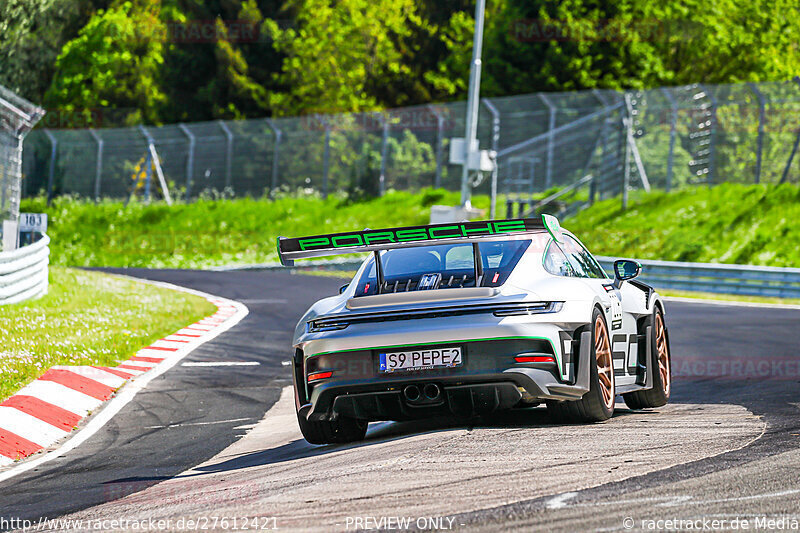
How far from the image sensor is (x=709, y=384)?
1122 centimetres

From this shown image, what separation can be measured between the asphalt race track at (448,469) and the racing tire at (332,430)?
110mm

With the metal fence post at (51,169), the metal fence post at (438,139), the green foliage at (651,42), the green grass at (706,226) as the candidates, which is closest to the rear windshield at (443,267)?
the green grass at (706,226)

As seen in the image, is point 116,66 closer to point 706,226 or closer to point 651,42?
point 651,42

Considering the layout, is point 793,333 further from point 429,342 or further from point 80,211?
point 80,211

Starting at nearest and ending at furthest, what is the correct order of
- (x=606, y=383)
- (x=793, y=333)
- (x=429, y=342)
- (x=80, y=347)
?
1. (x=429, y=342)
2. (x=606, y=383)
3. (x=80, y=347)
4. (x=793, y=333)

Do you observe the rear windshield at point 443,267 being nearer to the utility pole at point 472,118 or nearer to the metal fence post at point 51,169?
the utility pole at point 472,118

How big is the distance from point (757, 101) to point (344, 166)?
15.7m

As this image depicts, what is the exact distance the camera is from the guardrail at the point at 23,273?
1775 cm

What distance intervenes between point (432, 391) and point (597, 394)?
1.08 meters

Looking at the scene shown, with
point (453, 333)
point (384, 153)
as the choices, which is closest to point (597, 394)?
point (453, 333)

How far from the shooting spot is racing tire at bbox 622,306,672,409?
9.30 metres

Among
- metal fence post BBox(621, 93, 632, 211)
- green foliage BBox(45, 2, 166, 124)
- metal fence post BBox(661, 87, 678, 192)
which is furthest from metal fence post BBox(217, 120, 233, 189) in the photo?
green foliage BBox(45, 2, 166, 124)

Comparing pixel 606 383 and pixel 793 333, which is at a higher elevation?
pixel 606 383

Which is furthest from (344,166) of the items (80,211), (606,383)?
(606,383)
